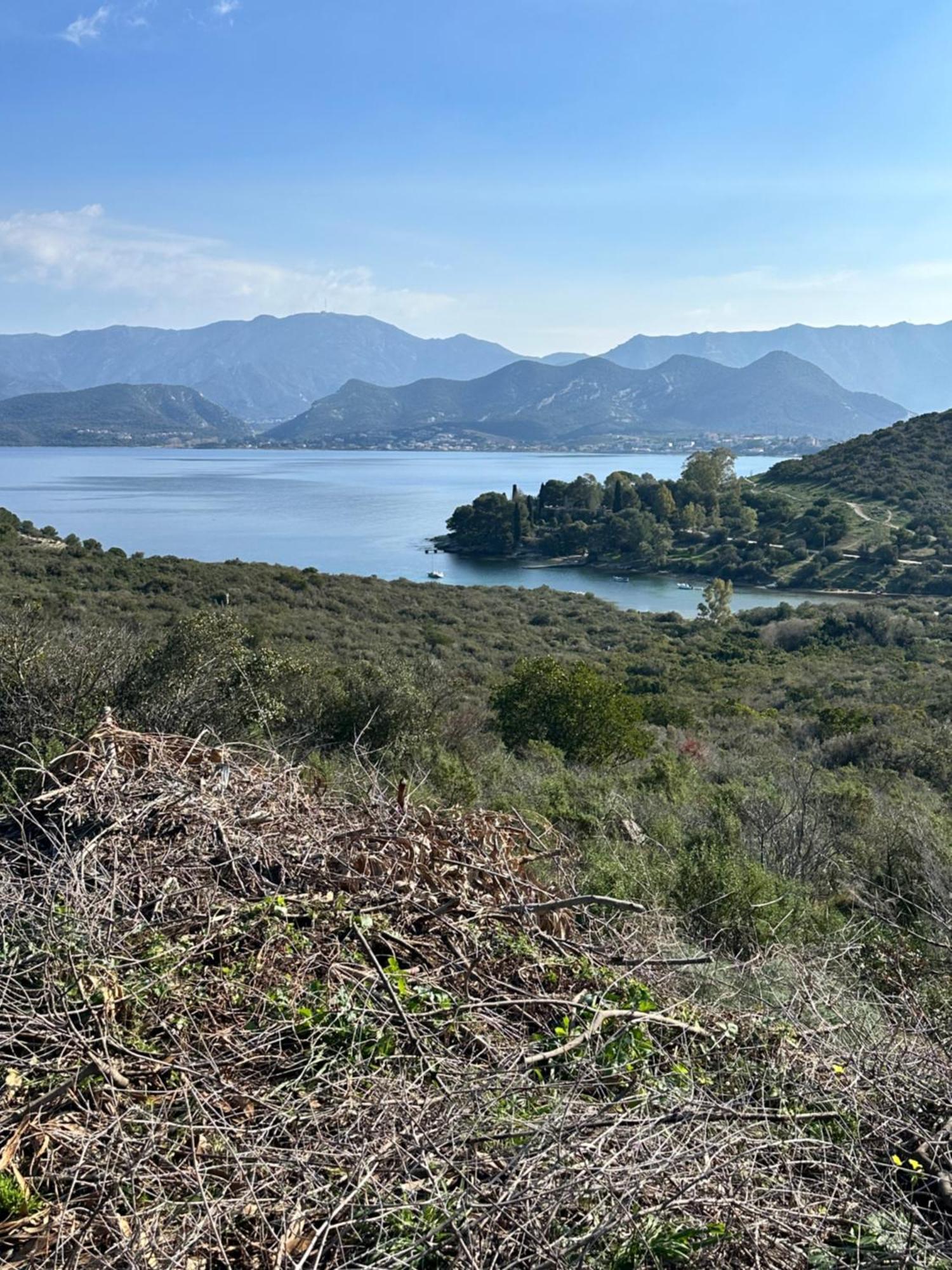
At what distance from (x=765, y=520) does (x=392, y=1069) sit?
6138 centimetres

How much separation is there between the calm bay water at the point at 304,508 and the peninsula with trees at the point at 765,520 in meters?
3.24

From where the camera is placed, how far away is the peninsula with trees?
4934 cm

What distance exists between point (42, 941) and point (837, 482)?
67507 millimetres

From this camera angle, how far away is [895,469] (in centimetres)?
6062

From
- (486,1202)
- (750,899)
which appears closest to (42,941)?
(486,1202)

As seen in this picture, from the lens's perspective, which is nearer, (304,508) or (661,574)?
(661,574)

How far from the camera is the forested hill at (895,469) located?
181 feet

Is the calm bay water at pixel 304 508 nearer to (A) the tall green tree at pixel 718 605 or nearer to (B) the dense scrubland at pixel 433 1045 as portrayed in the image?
(A) the tall green tree at pixel 718 605

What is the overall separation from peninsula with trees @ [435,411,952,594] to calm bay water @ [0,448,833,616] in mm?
3241

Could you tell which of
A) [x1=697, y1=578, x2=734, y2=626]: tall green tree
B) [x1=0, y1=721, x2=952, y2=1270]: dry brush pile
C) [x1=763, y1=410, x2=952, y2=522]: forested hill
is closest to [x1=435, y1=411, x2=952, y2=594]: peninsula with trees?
[x1=763, y1=410, x2=952, y2=522]: forested hill

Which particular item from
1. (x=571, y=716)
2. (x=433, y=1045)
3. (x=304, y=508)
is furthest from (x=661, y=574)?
(x=433, y=1045)

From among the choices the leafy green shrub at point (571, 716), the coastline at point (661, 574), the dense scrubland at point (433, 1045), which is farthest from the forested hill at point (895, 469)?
the dense scrubland at point (433, 1045)

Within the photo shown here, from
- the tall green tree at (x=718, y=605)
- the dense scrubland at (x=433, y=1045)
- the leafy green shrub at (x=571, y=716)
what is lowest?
the tall green tree at (x=718, y=605)

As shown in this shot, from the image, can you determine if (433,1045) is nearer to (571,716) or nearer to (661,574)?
(571,716)
